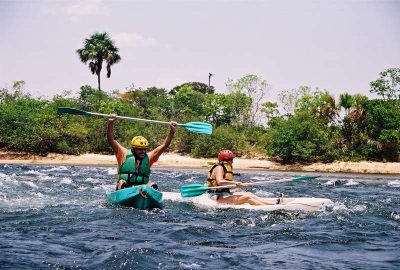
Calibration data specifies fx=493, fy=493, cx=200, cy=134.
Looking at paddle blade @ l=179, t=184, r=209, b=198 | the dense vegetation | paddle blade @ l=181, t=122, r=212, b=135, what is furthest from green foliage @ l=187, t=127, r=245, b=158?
paddle blade @ l=179, t=184, r=209, b=198

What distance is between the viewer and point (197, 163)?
37000 mm

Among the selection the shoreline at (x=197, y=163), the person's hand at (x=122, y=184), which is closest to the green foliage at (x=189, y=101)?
the shoreline at (x=197, y=163)

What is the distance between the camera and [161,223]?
873cm

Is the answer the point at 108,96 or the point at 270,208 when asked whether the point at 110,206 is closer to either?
the point at 270,208

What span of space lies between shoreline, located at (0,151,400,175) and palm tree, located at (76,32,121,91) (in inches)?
499

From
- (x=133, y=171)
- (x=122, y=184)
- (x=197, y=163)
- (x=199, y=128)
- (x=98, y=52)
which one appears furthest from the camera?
(x=98, y=52)

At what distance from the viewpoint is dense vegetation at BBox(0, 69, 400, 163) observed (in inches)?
1323

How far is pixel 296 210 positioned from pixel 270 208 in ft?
1.85

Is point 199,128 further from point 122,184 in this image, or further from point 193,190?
point 122,184

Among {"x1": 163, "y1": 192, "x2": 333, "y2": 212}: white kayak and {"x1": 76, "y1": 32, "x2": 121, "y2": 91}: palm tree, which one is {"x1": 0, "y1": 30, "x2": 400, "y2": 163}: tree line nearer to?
{"x1": 76, "y1": 32, "x2": 121, "y2": 91}: palm tree

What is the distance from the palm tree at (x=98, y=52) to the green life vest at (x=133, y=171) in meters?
38.9

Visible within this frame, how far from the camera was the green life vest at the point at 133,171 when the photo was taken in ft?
33.8

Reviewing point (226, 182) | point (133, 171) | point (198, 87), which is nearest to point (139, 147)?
point (133, 171)

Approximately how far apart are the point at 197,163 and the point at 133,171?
87.6 ft
